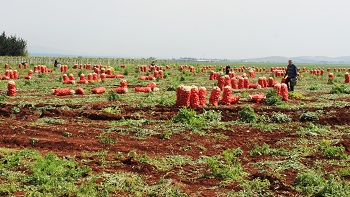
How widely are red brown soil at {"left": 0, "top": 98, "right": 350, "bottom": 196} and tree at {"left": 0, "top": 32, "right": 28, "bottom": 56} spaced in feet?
192

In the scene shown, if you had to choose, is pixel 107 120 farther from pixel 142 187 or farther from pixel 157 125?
pixel 142 187

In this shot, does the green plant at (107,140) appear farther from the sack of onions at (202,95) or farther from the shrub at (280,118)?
the shrub at (280,118)

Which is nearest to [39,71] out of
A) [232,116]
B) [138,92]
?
[138,92]

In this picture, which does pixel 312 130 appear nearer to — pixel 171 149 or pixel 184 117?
pixel 184 117

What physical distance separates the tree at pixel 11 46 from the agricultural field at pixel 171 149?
56900 millimetres

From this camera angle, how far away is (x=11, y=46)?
227ft

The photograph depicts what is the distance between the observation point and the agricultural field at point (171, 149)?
7.39 m

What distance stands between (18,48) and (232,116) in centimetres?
6317

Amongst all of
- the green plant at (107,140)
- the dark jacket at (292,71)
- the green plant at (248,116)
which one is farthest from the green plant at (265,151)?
the dark jacket at (292,71)

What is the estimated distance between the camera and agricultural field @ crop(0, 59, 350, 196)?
739 centimetres

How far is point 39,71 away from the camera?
37.9 m

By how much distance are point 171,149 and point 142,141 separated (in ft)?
3.18

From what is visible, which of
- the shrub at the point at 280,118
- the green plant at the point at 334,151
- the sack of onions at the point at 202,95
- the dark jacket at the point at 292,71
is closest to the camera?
the green plant at the point at 334,151

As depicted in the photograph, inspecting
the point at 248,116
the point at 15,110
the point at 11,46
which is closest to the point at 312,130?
the point at 248,116
